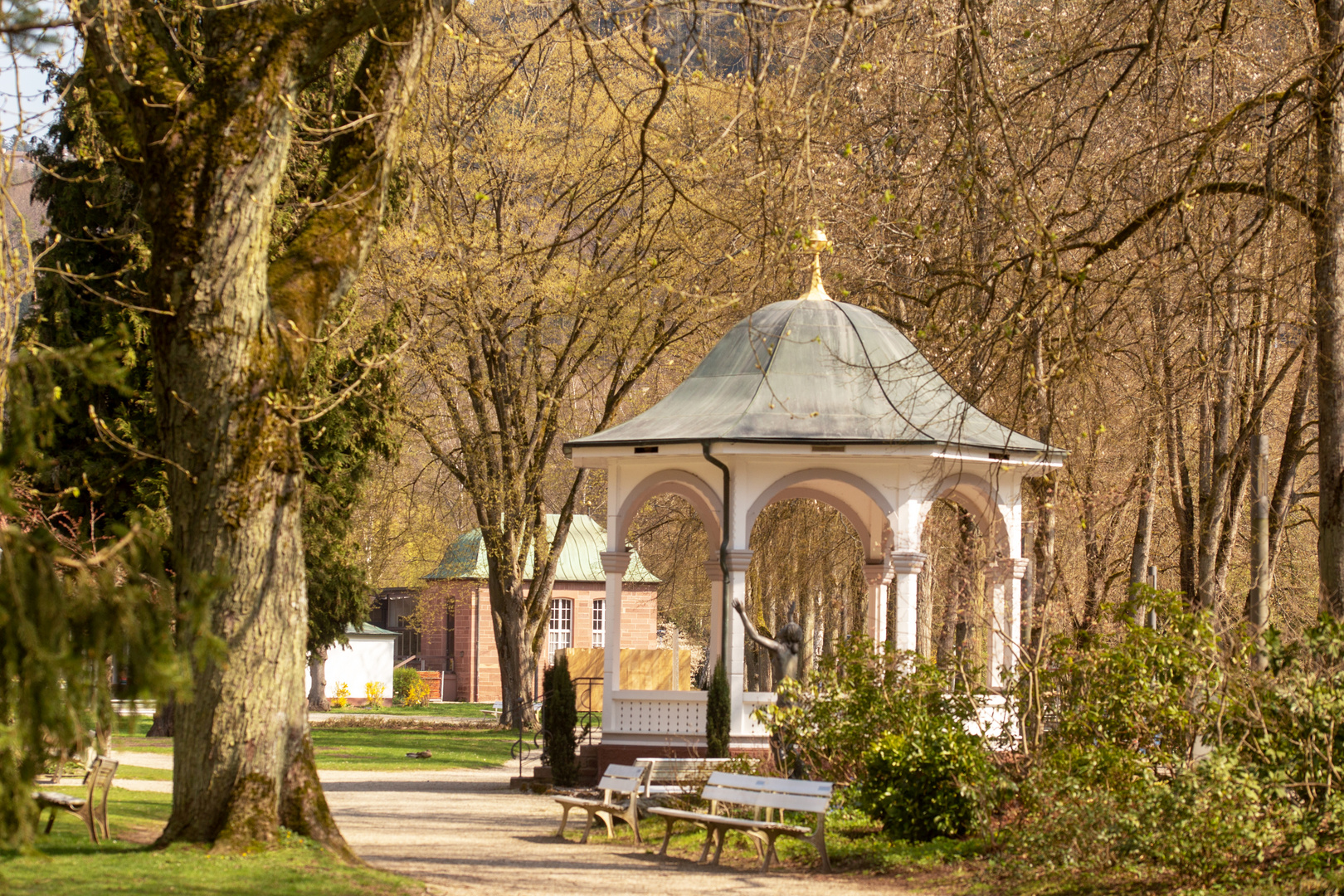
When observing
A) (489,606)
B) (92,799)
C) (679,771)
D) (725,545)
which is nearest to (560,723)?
(725,545)

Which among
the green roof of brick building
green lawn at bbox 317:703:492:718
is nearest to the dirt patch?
green lawn at bbox 317:703:492:718

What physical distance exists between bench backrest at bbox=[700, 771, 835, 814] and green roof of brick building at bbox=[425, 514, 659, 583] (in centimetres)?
3308

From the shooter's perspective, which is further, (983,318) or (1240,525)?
(1240,525)

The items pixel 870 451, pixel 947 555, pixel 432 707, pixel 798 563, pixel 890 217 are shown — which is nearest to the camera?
pixel 870 451

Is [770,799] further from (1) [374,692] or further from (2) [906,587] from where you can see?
(1) [374,692]

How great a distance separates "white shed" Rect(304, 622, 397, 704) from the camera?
48969 mm

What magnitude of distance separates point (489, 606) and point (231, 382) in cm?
4431

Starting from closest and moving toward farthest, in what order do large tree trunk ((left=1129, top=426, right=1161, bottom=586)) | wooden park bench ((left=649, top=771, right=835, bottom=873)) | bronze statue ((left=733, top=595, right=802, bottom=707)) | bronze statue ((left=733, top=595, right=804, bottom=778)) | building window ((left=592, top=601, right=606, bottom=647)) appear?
wooden park bench ((left=649, top=771, right=835, bottom=873)) → bronze statue ((left=733, top=595, right=804, bottom=778)) → bronze statue ((left=733, top=595, right=802, bottom=707)) → large tree trunk ((left=1129, top=426, right=1161, bottom=586)) → building window ((left=592, top=601, right=606, bottom=647))

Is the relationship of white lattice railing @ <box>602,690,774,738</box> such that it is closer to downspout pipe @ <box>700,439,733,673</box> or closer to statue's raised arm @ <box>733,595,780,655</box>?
downspout pipe @ <box>700,439,733,673</box>

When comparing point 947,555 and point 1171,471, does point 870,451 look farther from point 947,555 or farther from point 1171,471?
point 947,555

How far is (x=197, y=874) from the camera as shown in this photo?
8383 millimetres

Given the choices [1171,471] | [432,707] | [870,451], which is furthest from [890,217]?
[432,707]

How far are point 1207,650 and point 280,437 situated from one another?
6.37 metres

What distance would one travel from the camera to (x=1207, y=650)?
9.60 m
